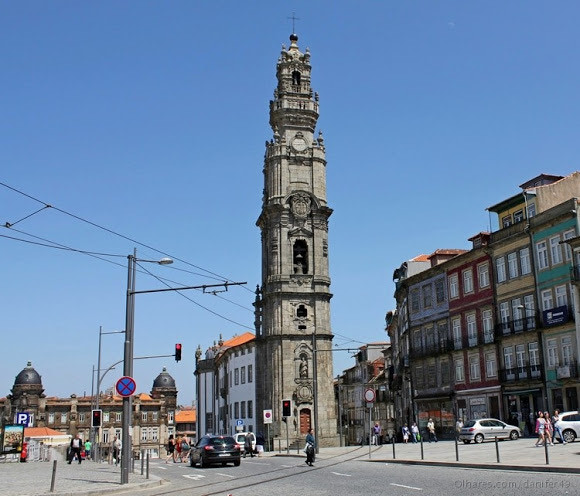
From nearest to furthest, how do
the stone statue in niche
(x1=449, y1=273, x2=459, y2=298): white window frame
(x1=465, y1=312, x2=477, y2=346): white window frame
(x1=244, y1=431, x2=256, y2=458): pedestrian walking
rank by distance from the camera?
(x1=244, y1=431, x2=256, y2=458): pedestrian walking → (x1=465, y1=312, x2=477, y2=346): white window frame → (x1=449, y1=273, x2=459, y2=298): white window frame → the stone statue in niche

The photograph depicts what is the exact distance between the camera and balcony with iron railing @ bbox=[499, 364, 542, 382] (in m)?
40.1

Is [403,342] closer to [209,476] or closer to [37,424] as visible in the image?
[209,476]

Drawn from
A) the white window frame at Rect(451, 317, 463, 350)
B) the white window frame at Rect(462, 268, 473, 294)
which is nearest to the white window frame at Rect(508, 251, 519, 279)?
the white window frame at Rect(462, 268, 473, 294)

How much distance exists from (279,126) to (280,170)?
16.1 ft

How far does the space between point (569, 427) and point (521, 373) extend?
11.2 metres

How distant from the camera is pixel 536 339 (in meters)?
40.4

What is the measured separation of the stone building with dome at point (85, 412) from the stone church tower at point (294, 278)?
53.0 meters

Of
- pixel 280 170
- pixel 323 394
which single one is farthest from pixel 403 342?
pixel 280 170

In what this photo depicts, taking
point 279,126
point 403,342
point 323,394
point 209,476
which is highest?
point 279,126

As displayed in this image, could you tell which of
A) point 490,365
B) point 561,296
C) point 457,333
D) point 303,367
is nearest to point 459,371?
point 457,333

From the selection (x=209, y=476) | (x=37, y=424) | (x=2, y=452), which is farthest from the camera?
(x=37, y=424)

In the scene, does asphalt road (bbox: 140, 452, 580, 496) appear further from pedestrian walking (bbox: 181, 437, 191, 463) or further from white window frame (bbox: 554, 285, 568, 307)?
white window frame (bbox: 554, 285, 568, 307)

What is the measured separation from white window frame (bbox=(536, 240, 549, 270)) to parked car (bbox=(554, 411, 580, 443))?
11.3m

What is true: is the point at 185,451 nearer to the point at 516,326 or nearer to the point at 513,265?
the point at 516,326
